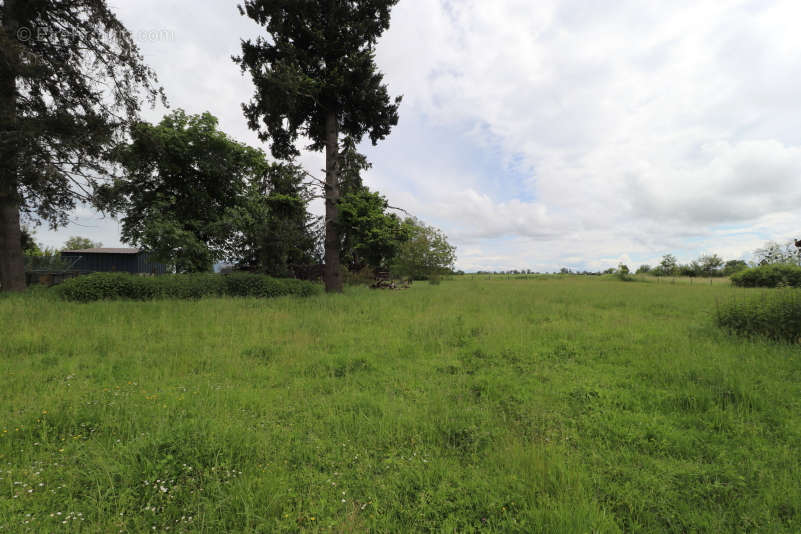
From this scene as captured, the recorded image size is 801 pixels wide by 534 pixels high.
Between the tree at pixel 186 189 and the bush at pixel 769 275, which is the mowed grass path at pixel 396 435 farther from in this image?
the bush at pixel 769 275

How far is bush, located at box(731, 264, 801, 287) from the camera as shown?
25.5 meters

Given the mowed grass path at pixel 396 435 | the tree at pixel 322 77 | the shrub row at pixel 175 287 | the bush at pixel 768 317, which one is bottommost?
the mowed grass path at pixel 396 435

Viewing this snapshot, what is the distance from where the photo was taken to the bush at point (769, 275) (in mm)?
25516

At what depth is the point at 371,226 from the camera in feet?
49.0

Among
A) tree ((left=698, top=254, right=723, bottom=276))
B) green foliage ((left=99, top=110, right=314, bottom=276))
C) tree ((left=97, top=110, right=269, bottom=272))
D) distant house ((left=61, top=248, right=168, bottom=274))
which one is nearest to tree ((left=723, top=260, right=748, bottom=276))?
tree ((left=698, top=254, right=723, bottom=276))

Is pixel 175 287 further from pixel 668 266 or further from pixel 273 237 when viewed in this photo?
pixel 668 266

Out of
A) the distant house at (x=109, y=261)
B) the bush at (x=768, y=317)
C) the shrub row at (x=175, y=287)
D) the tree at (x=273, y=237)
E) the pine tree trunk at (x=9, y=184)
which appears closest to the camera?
the bush at (x=768, y=317)

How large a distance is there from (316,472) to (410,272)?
35468 millimetres

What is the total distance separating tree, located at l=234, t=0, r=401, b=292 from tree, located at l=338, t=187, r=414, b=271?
906 mm

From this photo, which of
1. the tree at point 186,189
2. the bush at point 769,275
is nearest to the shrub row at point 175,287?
the tree at point 186,189

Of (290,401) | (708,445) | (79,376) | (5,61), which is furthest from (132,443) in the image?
(5,61)

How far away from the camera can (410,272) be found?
126 feet

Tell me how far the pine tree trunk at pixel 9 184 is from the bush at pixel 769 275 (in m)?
49.4

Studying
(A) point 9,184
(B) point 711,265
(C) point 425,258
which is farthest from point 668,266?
(A) point 9,184
